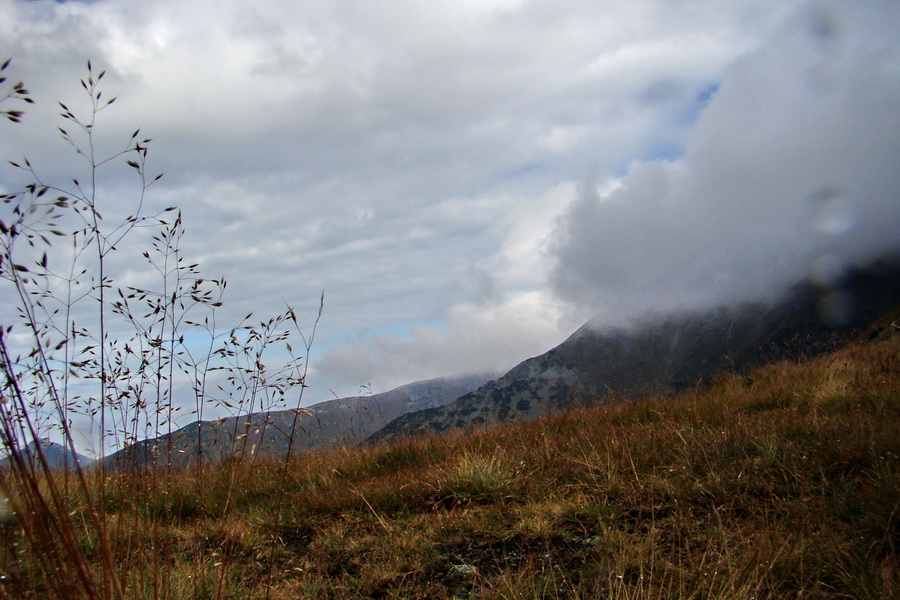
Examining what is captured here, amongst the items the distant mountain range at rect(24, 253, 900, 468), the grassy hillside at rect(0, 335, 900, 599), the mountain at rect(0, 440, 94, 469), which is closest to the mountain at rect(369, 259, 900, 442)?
the distant mountain range at rect(24, 253, 900, 468)

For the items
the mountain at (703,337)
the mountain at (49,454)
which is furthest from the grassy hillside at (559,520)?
the mountain at (703,337)

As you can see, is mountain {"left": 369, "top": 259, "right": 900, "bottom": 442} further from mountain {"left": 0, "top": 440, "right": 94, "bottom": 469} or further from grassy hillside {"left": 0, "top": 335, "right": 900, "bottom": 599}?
mountain {"left": 0, "top": 440, "right": 94, "bottom": 469}

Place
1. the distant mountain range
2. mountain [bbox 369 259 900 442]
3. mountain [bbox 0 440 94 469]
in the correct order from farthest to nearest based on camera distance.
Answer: mountain [bbox 369 259 900 442] → the distant mountain range → mountain [bbox 0 440 94 469]

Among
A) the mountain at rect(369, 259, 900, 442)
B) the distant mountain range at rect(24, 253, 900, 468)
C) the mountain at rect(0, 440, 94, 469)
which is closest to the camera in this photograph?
the mountain at rect(0, 440, 94, 469)

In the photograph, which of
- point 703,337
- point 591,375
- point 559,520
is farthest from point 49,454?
point 703,337

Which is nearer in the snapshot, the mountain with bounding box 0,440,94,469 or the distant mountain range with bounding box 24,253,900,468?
the mountain with bounding box 0,440,94,469

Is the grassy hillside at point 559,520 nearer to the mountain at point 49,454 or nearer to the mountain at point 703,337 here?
the mountain at point 49,454

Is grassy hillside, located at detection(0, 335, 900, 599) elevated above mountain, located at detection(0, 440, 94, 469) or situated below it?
below

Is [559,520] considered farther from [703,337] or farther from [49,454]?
[703,337]

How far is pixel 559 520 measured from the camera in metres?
3.45

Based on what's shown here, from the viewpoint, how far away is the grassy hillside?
2.37m

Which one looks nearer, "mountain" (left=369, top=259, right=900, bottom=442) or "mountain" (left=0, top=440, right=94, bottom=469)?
"mountain" (left=0, top=440, right=94, bottom=469)

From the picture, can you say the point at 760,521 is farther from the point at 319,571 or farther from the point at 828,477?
the point at 319,571

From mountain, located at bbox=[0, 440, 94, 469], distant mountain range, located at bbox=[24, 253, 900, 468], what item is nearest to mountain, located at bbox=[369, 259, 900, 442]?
distant mountain range, located at bbox=[24, 253, 900, 468]
